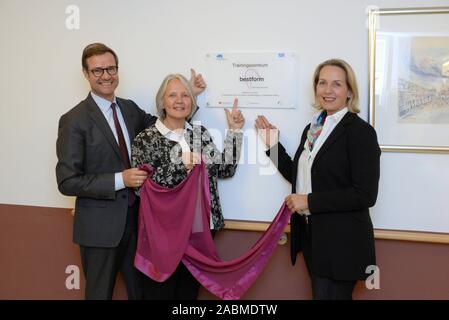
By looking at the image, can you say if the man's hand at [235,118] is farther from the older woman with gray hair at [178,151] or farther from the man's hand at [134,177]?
the man's hand at [134,177]

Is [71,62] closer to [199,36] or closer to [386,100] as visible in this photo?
[199,36]

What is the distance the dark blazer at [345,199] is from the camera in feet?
5.73

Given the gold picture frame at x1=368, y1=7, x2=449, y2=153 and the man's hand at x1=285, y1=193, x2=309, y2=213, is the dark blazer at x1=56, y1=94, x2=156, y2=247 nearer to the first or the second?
the man's hand at x1=285, y1=193, x2=309, y2=213

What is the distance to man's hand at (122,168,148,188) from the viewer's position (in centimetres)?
195

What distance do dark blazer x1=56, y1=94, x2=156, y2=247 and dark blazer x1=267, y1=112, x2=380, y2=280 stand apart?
92cm

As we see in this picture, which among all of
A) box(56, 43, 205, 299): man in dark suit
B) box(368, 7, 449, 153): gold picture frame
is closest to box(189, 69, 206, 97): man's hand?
box(56, 43, 205, 299): man in dark suit

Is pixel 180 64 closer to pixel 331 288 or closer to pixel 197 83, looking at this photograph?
pixel 197 83

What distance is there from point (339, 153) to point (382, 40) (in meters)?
0.69

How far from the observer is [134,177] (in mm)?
1948

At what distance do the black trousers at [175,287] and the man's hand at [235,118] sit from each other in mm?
574

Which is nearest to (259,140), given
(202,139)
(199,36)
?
(202,139)

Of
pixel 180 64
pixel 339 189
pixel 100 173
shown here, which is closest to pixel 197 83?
pixel 180 64

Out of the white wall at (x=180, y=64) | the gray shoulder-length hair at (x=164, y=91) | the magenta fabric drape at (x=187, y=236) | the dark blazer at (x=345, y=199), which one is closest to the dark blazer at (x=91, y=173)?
the magenta fabric drape at (x=187, y=236)

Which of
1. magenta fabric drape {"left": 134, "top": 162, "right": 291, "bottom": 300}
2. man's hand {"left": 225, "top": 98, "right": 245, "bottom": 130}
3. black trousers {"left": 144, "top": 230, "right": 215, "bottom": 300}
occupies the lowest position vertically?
black trousers {"left": 144, "top": 230, "right": 215, "bottom": 300}
